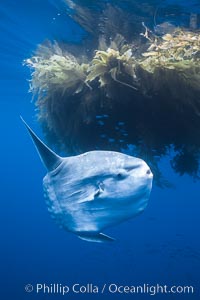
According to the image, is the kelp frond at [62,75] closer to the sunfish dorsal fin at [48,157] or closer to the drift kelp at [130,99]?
the drift kelp at [130,99]

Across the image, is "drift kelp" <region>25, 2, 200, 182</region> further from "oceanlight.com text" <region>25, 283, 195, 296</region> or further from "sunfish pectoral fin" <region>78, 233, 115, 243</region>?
"oceanlight.com text" <region>25, 283, 195, 296</region>

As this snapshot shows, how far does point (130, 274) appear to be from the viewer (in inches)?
1070

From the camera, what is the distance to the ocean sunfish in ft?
12.3

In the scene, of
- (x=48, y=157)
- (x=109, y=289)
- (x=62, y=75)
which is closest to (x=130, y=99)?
(x=62, y=75)

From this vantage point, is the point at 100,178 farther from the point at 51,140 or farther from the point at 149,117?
the point at 51,140

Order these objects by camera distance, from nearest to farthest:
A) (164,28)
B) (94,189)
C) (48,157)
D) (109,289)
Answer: (94,189), (48,157), (164,28), (109,289)

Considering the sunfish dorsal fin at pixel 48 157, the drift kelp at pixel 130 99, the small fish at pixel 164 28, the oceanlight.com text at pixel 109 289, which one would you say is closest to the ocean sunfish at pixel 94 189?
the sunfish dorsal fin at pixel 48 157

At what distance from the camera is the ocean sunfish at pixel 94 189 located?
3.76m

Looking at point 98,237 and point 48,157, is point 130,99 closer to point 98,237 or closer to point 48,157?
point 48,157

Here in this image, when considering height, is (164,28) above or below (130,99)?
above

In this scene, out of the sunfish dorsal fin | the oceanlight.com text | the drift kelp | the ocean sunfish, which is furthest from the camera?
the oceanlight.com text

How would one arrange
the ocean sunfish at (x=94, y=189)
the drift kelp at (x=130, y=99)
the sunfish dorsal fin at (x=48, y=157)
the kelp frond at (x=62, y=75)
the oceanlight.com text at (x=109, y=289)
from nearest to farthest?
the ocean sunfish at (x=94, y=189)
the sunfish dorsal fin at (x=48, y=157)
the drift kelp at (x=130, y=99)
the kelp frond at (x=62, y=75)
the oceanlight.com text at (x=109, y=289)

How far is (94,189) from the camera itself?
4.13 m

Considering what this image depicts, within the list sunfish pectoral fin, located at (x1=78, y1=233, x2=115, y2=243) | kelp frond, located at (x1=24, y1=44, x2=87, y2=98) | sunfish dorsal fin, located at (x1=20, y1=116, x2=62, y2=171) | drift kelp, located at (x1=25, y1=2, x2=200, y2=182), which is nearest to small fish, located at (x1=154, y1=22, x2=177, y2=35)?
drift kelp, located at (x1=25, y1=2, x2=200, y2=182)
